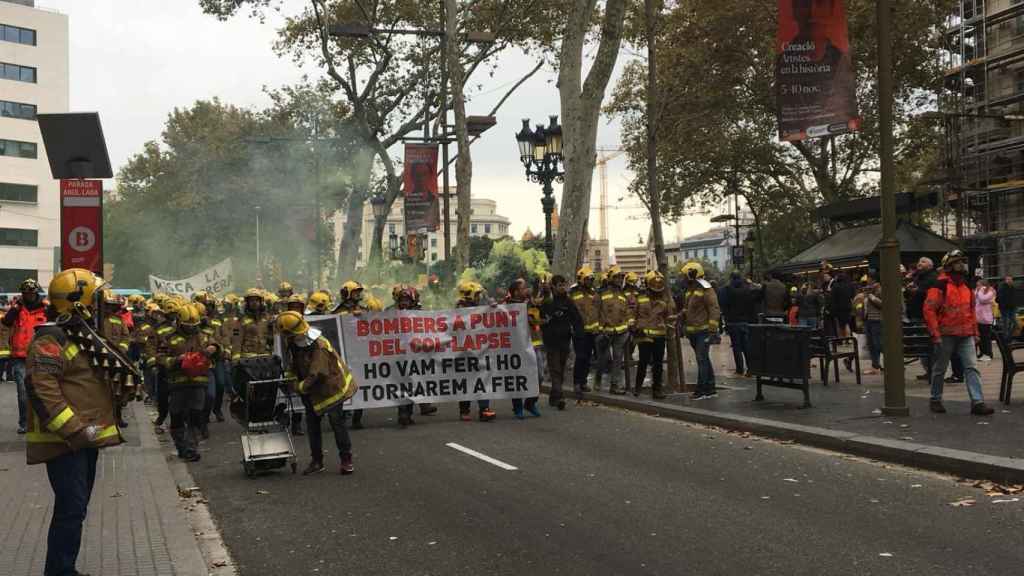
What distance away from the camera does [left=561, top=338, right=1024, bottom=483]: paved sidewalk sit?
940 cm

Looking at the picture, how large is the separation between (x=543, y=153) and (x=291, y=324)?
14.5 meters

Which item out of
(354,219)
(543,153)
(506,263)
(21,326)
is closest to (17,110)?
(354,219)

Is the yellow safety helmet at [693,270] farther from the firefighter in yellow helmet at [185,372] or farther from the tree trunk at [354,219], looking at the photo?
the tree trunk at [354,219]

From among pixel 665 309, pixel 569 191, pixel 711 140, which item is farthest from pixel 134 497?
pixel 711 140

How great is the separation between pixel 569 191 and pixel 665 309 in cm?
583

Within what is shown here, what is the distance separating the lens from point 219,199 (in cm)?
6062

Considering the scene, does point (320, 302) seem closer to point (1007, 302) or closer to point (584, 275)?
point (584, 275)

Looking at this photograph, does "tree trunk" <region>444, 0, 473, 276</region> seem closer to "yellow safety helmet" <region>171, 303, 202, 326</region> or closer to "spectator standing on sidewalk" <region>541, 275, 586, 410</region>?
"spectator standing on sidewalk" <region>541, 275, 586, 410</region>

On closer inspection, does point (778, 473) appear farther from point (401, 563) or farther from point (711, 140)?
point (711, 140)

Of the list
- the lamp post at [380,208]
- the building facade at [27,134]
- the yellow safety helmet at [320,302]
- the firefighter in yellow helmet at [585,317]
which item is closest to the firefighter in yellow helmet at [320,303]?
the yellow safety helmet at [320,302]

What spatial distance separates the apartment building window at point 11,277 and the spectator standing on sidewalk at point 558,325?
62.9 metres

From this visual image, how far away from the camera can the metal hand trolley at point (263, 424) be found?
10.2m

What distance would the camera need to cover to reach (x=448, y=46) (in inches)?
1076

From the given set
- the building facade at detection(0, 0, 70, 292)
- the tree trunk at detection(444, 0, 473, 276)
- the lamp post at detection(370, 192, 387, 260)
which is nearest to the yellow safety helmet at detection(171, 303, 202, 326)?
the tree trunk at detection(444, 0, 473, 276)
